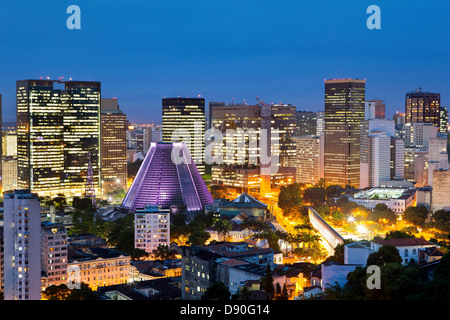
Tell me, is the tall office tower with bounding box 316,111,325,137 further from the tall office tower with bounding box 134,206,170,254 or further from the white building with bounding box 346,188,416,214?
the tall office tower with bounding box 134,206,170,254

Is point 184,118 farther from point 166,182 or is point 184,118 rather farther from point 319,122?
point 319,122

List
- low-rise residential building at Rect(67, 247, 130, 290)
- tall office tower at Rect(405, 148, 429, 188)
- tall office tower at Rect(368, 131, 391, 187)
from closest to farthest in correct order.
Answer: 1. low-rise residential building at Rect(67, 247, 130, 290)
2. tall office tower at Rect(368, 131, 391, 187)
3. tall office tower at Rect(405, 148, 429, 188)

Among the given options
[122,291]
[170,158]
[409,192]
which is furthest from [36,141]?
[122,291]

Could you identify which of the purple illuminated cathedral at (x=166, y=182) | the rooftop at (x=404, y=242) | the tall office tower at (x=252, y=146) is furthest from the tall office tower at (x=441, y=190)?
the rooftop at (x=404, y=242)

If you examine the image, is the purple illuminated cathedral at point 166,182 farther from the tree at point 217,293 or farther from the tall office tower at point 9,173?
the tall office tower at point 9,173

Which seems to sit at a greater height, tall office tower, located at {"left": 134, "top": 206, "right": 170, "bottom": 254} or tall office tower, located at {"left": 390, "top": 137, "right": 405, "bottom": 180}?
tall office tower, located at {"left": 390, "top": 137, "right": 405, "bottom": 180}

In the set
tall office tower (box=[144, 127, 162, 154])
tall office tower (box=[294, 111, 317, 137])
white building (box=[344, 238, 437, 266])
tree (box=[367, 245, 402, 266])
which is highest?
tall office tower (box=[294, 111, 317, 137])

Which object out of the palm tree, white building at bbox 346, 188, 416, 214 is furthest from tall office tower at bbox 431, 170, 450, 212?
the palm tree
